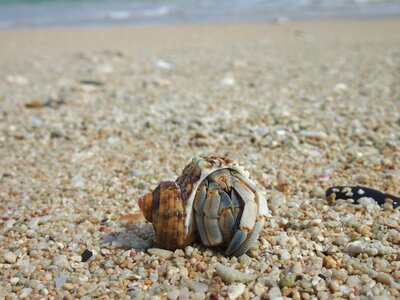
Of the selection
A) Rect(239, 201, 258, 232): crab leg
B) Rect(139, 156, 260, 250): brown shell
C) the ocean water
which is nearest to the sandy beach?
Rect(139, 156, 260, 250): brown shell

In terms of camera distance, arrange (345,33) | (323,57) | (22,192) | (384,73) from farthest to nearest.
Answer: (345,33), (323,57), (384,73), (22,192)

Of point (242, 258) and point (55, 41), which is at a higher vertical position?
point (55, 41)


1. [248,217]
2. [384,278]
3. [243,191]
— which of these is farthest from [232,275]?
[384,278]

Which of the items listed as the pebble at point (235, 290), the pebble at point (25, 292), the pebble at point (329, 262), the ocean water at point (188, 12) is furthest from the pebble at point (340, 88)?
the ocean water at point (188, 12)

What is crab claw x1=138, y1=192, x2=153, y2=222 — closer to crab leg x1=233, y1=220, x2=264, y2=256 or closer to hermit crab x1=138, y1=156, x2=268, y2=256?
hermit crab x1=138, y1=156, x2=268, y2=256

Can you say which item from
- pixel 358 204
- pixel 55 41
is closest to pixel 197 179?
pixel 358 204

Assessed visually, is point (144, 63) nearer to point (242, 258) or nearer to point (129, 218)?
point (129, 218)

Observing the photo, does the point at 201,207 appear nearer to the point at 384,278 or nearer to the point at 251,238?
the point at 251,238
